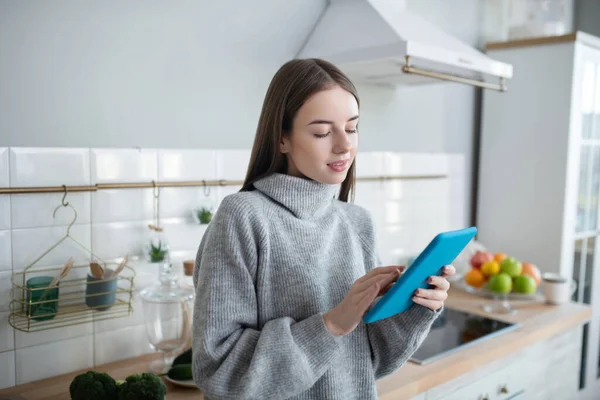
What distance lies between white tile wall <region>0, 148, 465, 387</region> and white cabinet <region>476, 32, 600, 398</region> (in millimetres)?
1323

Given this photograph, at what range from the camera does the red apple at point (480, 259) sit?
2.14 metres

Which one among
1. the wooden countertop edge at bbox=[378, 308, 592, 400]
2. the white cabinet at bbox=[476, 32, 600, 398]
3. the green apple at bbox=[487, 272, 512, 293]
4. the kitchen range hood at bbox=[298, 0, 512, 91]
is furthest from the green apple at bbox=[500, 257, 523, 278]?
the kitchen range hood at bbox=[298, 0, 512, 91]

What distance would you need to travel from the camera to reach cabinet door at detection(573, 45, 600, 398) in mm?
2303

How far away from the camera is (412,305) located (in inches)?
37.9

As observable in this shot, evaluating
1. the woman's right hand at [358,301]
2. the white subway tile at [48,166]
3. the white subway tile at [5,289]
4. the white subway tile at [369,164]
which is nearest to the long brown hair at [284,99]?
the woman's right hand at [358,301]

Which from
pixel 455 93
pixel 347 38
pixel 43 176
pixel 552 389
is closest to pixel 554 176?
pixel 455 93

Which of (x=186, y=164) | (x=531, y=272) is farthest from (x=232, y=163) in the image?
(x=531, y=272)

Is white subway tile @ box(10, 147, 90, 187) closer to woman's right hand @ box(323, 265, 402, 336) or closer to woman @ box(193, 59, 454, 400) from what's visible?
woman @ box(193, 59, 454, 400)

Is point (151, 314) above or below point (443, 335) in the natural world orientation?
above

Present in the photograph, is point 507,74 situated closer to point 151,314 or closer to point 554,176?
point 554,176

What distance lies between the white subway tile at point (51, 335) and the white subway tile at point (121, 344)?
38 millimetres

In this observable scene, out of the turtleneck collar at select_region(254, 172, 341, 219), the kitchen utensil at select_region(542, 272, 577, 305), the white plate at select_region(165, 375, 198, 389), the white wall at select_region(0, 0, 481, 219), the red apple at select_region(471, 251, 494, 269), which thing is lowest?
the white plate at select_region(165, 375, 198, 389)

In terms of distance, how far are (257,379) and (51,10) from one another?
3.18ft

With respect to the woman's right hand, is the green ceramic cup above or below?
below
